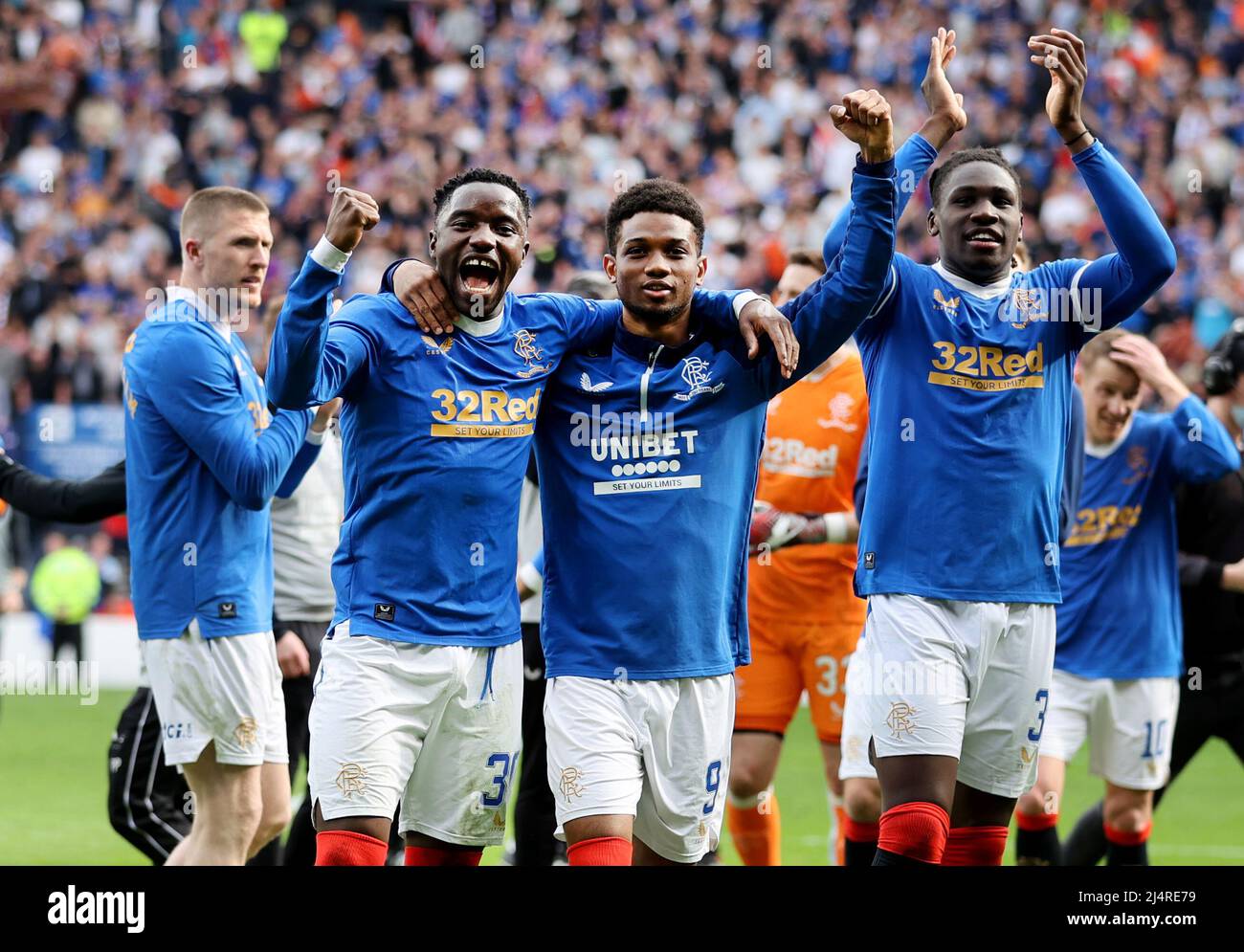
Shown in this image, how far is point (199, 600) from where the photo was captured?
514 cm

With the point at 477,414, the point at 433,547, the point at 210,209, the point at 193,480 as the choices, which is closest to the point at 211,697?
the point at 193,480

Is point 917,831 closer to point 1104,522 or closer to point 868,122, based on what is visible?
point 868,122

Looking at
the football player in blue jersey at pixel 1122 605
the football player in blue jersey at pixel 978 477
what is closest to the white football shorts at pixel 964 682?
the football player in blue jersey at pixel 978 477

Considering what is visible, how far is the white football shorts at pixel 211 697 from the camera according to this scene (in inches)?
202

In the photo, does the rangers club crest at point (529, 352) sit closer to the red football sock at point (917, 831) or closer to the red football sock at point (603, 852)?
the red football sock at point (603, 852)

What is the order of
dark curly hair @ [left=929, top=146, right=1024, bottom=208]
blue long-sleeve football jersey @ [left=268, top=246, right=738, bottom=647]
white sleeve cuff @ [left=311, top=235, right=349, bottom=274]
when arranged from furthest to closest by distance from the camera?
dark curly hair @ [left=929, top=146, right=1024, bottom=208]
blue long-sleeve football jersey @ [left=268, top=246, right=738, bottom=647]
white sleeve cuff @ [left=311, top=235, right=349, bottom=274]

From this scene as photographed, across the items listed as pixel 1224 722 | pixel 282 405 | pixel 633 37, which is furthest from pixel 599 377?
pixel 633 37

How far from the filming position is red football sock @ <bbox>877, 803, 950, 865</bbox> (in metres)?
4.58

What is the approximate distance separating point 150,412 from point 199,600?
64cm

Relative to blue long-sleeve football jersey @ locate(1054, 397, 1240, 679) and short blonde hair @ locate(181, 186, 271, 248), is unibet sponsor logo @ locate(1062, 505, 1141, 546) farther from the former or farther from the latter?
short blonde hair @ locate(181, 186, 271, 248)

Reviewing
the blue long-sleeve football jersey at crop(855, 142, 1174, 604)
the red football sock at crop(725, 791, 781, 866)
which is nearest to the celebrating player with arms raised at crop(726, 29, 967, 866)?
the red football sock at crop(725, 791, 781, 866)

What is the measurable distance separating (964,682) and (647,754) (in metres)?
1.02

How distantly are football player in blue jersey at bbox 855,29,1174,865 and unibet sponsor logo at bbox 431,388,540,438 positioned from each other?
1.22m

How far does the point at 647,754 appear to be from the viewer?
176 inches
